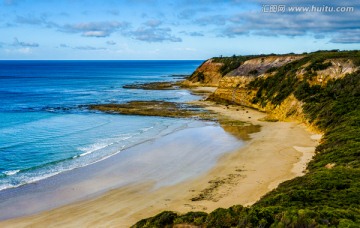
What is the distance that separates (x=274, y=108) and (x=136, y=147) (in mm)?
24608

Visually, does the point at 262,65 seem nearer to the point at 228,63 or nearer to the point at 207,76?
the point at 228,63

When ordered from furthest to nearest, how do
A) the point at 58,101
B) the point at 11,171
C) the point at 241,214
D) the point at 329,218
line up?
the point at 58,101, the point at 11,171, the point at 241,214, the point at 329,218

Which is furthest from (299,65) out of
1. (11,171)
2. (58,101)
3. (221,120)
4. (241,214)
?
(241,214)

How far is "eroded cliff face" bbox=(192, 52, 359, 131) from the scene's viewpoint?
47.6 m

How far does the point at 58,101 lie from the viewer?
68.6 metres

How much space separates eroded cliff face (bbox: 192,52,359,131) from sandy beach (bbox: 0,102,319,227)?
38.9 ft

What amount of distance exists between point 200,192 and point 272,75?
42660mm

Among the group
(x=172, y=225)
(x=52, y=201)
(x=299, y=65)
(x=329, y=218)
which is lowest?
(x=52, y=201)

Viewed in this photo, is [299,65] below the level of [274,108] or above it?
above

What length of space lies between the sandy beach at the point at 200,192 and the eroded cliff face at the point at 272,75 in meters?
11.9

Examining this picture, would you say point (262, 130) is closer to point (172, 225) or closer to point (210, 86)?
point (172, 225)

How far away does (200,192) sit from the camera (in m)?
22.7

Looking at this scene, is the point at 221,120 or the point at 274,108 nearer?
the point at 221,120

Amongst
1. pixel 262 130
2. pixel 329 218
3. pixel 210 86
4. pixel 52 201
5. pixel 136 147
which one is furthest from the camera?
pixel 210 86
